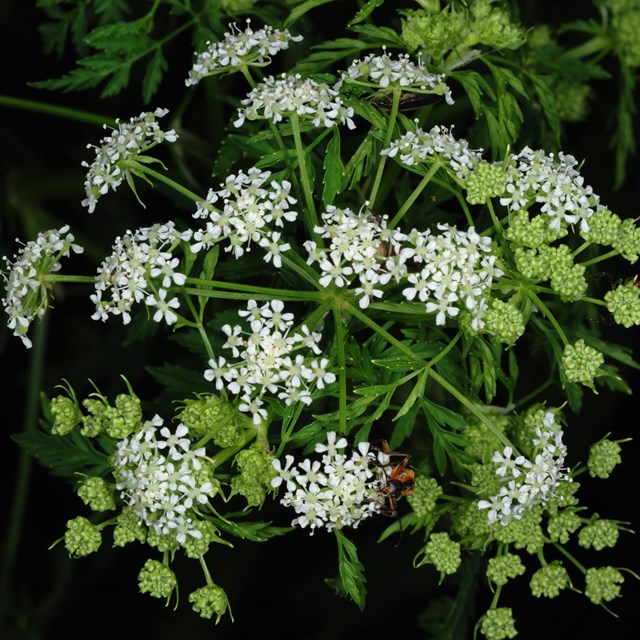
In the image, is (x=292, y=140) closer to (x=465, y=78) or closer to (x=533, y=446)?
(x=465, y=78)

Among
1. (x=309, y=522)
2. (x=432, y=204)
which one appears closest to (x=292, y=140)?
(x=432, y=204)

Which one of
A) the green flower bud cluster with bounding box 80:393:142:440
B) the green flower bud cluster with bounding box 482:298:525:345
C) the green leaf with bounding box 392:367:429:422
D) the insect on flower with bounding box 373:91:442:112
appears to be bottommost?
the green flower bud cluster with bounding box 80:393:142:440

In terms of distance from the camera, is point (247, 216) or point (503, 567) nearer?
point (247, 216)

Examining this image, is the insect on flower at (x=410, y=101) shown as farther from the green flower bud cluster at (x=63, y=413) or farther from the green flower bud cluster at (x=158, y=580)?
the green flower bud cluster at (x=158, y=580)

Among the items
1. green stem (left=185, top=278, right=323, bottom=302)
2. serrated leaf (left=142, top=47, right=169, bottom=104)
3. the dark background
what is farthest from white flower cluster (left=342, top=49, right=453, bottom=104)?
the dark background

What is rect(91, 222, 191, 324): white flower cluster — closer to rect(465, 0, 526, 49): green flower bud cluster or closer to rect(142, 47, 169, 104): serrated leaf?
rect(142, 47, 169, 104): serrated leaf

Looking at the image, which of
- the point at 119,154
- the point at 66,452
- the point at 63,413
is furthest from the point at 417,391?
the point at 66,452

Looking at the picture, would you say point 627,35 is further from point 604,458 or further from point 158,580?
point 158,580
